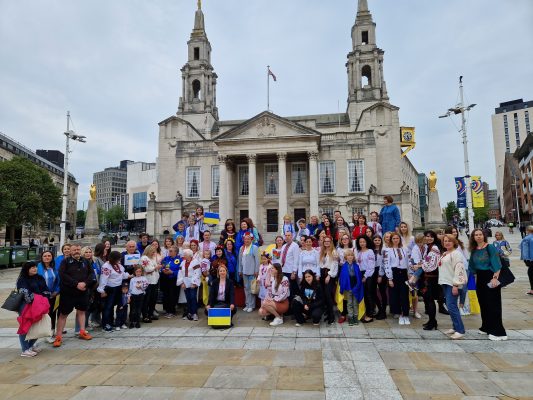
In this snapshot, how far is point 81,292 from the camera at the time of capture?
283 inches

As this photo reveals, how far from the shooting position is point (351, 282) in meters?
7.91

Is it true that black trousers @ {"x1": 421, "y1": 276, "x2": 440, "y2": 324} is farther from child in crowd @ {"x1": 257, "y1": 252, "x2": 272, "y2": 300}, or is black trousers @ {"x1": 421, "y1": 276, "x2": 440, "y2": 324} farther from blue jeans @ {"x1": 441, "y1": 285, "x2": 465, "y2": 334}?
child in crowd @ {"x1": 257, "y1": 252, "x2": 272, "y2": 300}

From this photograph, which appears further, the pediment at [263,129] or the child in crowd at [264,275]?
the pediment at [263,129]

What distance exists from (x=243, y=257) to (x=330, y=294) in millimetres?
2521

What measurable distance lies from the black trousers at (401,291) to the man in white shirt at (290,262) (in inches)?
91.2

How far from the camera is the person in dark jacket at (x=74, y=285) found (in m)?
7.00

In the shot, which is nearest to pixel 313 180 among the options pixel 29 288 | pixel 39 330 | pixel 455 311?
pixel 455 311

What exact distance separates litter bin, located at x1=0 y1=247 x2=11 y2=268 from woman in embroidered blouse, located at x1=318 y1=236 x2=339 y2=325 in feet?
78.2

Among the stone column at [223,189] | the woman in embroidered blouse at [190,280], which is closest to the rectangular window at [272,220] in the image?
the stone column at [223,189]

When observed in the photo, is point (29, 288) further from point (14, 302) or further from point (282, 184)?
point (282, 184)

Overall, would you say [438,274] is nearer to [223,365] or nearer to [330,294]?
[330,294]

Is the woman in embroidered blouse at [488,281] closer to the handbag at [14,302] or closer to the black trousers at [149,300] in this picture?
the black trousers at [149,300]

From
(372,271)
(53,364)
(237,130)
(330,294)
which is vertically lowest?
(53,364)

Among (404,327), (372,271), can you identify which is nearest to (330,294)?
(372,271)
